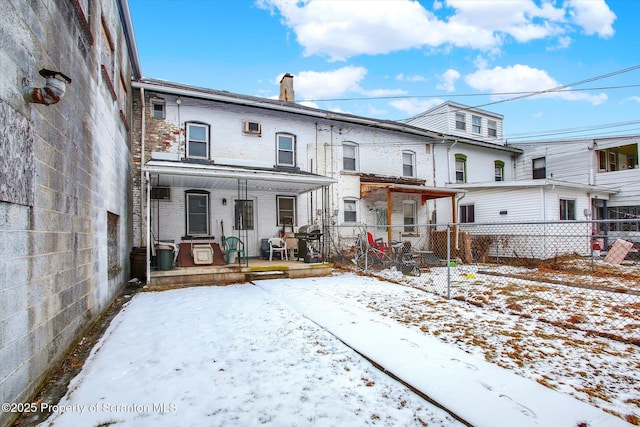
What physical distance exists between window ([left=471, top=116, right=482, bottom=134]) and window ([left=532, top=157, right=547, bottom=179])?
3715 mm

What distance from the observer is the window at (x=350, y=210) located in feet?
45.2

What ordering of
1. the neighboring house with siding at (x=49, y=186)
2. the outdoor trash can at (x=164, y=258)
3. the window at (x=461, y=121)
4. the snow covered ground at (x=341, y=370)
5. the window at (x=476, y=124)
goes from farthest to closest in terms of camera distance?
the window at (x=476, y=124) < the window at (x=461, y=121) < the outdoor trash can at (x=164, y=258) < the snow covered ground at (x=341, y=370) < the neighboring house with siding at (x=49, y=186)

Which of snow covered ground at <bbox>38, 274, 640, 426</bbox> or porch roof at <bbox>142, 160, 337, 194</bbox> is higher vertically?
porch roof at <bbox>142, 160, 337, 194</bbox>

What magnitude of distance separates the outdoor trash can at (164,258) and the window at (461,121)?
52.1 ft

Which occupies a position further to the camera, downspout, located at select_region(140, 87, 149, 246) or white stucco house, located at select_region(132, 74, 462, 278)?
white stucco house, located at select_region(132, 74, 462, 278)

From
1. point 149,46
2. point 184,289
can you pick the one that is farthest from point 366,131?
point 184,289

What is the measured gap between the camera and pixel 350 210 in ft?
45.5

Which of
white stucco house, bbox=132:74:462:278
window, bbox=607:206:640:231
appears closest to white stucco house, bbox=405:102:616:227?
window, bbox=607:206:640:231

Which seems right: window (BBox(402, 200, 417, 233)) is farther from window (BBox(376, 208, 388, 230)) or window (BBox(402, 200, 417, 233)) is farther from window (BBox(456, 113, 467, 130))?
window (BBox(456, 113, 467, 130))

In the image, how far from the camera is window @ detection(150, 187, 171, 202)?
10.3 meters

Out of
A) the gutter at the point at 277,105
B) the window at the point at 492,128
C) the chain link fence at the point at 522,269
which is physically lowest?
the chain link fence at the point at 522,269

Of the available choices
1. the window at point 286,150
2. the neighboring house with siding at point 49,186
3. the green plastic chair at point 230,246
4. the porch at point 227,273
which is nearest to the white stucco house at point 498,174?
the window at point 286,150

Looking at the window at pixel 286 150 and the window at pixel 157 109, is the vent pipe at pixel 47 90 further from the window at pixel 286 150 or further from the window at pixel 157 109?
the window at pixel 286 150

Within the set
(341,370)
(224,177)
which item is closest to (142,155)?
(224,177)
